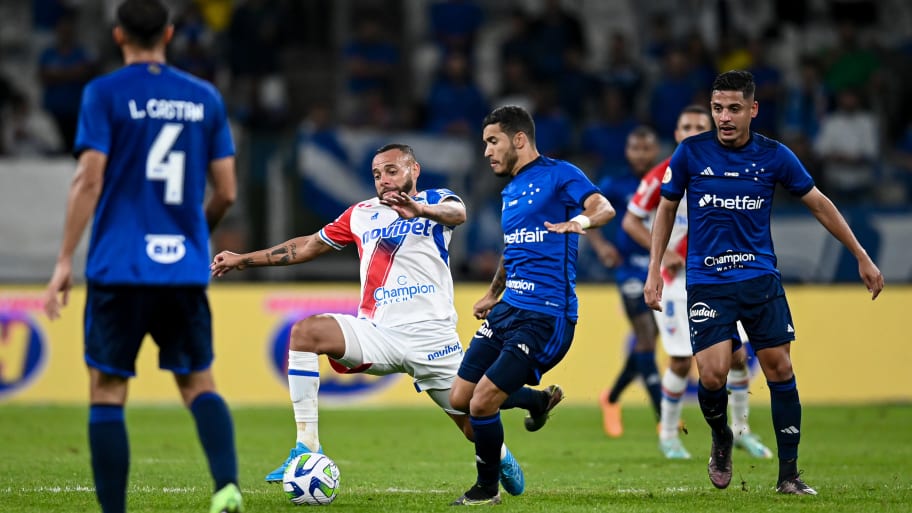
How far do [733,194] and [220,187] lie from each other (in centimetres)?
318

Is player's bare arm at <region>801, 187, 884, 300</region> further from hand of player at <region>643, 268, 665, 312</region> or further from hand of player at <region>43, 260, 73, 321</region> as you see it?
hand of player at <region>43, 260, 73, 321</region>

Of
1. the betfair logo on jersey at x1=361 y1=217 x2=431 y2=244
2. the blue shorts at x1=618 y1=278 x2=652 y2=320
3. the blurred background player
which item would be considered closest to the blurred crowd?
the blurred background player

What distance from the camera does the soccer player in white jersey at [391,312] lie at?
772 centimetres

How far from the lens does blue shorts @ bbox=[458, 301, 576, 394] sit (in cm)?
728

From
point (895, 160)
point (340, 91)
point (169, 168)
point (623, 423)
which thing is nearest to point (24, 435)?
point (623, 423)

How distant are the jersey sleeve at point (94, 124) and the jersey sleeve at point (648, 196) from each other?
5.39 metres

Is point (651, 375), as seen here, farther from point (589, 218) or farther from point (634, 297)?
point (589, 218)

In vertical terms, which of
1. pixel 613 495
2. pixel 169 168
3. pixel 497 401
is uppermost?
pixel 169 168

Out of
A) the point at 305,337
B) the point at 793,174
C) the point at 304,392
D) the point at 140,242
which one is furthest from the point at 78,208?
the point at 793,174

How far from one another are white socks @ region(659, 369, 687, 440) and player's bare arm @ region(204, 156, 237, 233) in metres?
5.39

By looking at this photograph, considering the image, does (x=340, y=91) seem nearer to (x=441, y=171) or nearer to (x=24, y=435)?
(x=441, y=171)

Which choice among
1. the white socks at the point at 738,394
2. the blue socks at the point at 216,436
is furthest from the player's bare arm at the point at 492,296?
the white socks at the point at 738,394

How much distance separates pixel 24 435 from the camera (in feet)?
39.4

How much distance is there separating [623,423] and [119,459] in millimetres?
8790
